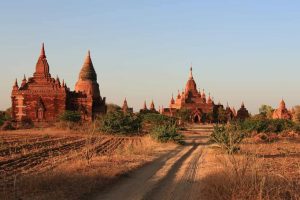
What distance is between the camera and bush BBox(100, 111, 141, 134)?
103 ft

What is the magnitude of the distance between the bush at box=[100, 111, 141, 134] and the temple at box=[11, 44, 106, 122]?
9.72 m

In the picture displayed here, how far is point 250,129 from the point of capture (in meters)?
29.7

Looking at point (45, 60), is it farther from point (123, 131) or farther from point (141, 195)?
point (141, 195)

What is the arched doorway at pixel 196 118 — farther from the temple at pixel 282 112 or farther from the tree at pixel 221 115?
the temple at pixel 282 112

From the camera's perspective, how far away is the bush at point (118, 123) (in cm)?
3136

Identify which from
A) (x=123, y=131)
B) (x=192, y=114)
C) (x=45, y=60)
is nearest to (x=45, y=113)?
(x=45, y=60)

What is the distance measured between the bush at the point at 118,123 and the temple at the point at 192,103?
1101 inches

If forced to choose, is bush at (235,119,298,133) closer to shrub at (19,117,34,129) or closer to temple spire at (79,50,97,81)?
shrub at (19,117,34,129)

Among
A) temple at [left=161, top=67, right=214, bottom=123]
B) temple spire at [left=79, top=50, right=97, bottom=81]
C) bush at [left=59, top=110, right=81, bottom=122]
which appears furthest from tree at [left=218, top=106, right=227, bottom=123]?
bush at [left=59, top=110, right=81, bottom=122]

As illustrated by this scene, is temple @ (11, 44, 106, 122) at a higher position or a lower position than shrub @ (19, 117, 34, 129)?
higher

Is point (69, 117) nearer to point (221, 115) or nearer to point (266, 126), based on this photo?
point (266, 126)

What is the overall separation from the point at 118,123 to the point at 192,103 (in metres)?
32.6

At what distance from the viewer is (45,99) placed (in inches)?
1630

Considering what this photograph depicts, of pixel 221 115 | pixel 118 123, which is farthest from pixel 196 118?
pixel 118 123
